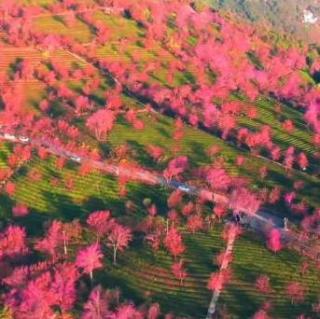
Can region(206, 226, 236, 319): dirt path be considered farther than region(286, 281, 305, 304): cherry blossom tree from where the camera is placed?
No

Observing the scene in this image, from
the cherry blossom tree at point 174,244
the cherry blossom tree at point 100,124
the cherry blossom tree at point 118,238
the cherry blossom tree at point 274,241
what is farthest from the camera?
the cherry blossom tree at point 100,124

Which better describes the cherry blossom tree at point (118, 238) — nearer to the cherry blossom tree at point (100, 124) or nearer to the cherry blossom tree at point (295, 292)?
the cherry blossom tree at point (295, 292)

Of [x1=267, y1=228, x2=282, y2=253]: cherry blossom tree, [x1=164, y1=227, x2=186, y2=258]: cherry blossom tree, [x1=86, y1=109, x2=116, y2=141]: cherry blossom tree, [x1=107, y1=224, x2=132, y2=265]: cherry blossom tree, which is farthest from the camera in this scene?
[x1=86, y1=109, x2=116, y2=141]: cherry blossom tree

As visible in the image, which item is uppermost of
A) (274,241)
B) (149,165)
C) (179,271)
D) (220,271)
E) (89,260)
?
(274,241)

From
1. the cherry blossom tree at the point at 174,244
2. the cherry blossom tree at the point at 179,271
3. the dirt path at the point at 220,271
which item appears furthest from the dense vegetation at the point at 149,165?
the dirt path at the point at 220,271

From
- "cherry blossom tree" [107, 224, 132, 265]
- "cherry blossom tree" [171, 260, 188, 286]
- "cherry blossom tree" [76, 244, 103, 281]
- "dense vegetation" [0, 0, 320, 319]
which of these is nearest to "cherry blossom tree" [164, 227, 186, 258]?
"dense vegetation" [0, 0, 320, 319]

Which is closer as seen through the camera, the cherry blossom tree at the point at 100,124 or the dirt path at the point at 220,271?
the dirt path at the point at 220,271

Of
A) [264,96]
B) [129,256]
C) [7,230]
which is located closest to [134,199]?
[129,256]

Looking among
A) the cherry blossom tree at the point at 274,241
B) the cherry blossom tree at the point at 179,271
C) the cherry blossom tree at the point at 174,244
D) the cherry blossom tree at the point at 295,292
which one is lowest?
the cherry blossom tree at the point at 179,271

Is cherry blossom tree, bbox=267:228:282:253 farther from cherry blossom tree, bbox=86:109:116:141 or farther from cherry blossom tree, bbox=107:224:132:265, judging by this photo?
cherry blossom tree, bbox=86:109:116:141

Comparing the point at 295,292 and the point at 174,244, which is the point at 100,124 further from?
the point at 295,292

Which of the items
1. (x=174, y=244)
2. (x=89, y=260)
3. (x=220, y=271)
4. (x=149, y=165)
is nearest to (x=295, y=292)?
(x=220, y=271)

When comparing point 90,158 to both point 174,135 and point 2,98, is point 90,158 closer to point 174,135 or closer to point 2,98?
point 174,135
